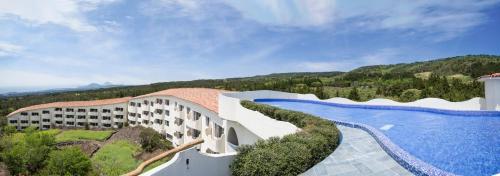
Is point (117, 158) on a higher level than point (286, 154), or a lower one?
lower

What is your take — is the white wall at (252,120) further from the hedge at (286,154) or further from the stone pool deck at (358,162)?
the stone pool deck at (358,162)

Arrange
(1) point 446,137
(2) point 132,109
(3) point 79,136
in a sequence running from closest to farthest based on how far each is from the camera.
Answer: (1) point 446,137
(3) point 79,136
(2) point 132,109

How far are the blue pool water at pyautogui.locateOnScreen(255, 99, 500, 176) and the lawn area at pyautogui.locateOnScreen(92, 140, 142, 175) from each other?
2594 cm

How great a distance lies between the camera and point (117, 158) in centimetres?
4062

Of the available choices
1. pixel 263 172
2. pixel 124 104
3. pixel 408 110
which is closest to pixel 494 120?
pixel 408 110

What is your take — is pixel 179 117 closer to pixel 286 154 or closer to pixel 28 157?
pixel 28 157

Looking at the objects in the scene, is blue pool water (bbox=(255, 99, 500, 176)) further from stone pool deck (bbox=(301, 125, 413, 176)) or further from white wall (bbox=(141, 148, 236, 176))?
white wall (bbox=(141, 148, 236, 176))

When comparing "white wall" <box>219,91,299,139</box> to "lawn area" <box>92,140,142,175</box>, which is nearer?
"white wall" <box>219,91,299,139</box>

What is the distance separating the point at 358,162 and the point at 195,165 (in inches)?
141

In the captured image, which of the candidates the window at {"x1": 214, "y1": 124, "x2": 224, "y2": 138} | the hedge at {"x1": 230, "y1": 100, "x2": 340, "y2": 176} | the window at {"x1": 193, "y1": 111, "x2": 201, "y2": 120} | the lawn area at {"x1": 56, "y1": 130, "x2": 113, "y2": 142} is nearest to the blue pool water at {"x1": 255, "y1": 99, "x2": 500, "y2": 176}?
the hedge at {"x1": 230, "y1": 100, "x2": 340, "y2": 176}

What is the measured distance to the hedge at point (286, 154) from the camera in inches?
313

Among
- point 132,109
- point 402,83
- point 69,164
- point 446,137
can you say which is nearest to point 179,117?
point 69,164

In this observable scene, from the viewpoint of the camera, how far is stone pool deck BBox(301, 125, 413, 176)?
26.8 feet

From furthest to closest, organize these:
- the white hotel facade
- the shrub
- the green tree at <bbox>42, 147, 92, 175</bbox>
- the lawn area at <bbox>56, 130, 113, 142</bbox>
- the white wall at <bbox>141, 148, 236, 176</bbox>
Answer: the lawn area at <bbox>56, 130, 113, 142</bbox>, the shrub, the green tree at <bbox>42, 147, 92, 175</bbox>, the white hotel facade, the white wall at <bbox>141, 148, 236, 176</bbox>
